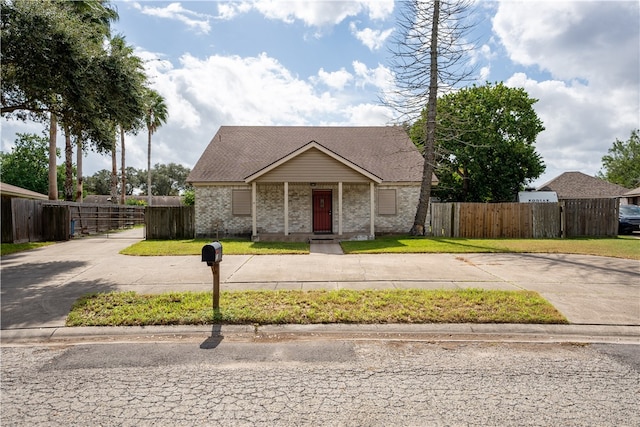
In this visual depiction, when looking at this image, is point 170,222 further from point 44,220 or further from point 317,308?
point 317,308

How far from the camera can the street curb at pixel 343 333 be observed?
4.89m

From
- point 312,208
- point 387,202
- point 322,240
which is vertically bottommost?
point 322,240

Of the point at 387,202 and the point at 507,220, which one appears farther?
the point at 387,202

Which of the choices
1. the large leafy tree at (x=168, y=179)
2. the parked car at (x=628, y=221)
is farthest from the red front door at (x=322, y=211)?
the large leafy tree at (x=168, y=179)

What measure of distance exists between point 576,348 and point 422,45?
56.4ft

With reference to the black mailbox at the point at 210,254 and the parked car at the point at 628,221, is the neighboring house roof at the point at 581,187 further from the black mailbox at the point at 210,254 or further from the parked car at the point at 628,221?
the black mailbox at the point at 210,254

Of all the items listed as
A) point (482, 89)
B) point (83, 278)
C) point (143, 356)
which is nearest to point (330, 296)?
point (143, 356)

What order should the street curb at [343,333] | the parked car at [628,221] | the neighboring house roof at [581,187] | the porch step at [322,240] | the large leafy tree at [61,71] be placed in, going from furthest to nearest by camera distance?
1. the neighboring house roof at [581,187]
2. the parked car at [628,221]
3. the porch step at [322,240]
4. the large leafy tree at [61,71]
5. the street curb at [343,333]

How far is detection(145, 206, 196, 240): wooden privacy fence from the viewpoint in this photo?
721 inches

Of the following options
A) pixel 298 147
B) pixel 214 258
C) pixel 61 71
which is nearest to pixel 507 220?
pixel 298 147

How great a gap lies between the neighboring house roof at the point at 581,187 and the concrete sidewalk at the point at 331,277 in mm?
31546

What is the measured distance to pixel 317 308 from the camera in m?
5.77

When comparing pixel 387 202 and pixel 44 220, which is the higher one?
pixel 387 202

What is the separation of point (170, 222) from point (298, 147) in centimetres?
846
